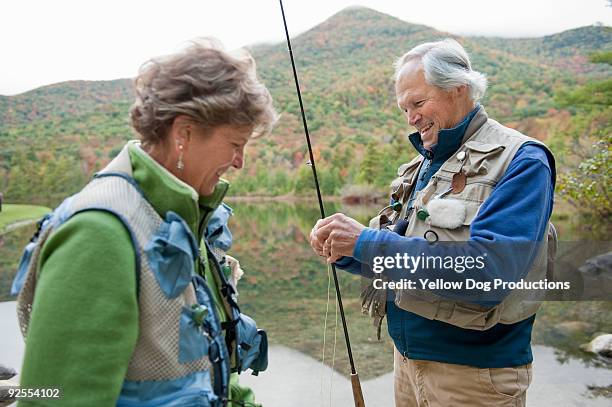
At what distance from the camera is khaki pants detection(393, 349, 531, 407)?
1704 millimetres

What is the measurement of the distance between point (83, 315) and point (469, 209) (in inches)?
46.5

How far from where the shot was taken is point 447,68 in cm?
183

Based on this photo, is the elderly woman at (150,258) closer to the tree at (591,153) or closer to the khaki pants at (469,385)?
the khaki pants at (469,385)

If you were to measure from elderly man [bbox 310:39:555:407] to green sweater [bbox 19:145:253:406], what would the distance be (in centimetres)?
92

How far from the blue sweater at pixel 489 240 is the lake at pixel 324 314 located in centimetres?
240

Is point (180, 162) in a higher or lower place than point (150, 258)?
higher

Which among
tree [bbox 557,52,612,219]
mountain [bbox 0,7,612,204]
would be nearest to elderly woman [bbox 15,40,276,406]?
tree [bbox 557,52,612,219]

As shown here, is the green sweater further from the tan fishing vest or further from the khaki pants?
the khaki pants

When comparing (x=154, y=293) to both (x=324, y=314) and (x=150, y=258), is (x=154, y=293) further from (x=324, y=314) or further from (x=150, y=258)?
(x=324, y=314)

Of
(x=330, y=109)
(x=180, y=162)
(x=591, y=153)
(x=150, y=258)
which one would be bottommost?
(x=330, y=109)

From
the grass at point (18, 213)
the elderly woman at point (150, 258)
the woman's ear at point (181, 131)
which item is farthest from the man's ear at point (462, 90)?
the grass at point (18, 213)

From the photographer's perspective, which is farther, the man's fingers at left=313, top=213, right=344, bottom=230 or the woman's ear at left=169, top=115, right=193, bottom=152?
the man's fingers at left=313, top=213, right=344, bottom=230

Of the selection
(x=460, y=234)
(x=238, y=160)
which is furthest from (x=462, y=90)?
(x=238, y=160)

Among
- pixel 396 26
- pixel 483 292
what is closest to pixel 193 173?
pixel 483 292
